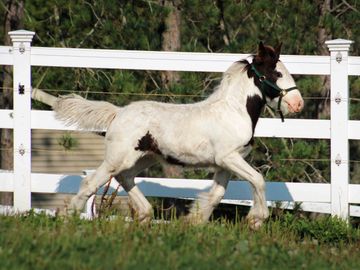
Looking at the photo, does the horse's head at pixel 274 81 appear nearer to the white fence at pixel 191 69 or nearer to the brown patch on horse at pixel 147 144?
the white fence at pixel 191 69

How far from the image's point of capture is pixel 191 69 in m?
10.3

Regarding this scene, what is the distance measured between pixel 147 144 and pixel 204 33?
6.14 m

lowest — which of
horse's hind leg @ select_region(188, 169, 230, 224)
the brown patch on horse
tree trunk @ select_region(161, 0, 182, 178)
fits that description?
horse's hind leg @ select_region(188, 169, 230, 224)

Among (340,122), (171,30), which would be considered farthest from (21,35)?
(171,30)

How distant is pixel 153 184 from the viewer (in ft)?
34.4

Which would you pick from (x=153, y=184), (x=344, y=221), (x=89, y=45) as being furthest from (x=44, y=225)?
(x=89, y=45)

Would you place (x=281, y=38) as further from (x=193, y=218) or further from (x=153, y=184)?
(x=193, y=218)

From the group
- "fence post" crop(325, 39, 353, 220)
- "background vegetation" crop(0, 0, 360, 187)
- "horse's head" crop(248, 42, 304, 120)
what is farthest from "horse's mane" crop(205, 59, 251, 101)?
"background vegetation" crop(0, 0, 360, 187)

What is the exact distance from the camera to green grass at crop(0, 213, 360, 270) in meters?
6.78

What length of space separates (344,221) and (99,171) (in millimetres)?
2473

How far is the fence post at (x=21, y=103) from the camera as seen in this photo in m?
10.1

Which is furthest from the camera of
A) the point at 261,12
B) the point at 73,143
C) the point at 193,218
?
the point at 261,12

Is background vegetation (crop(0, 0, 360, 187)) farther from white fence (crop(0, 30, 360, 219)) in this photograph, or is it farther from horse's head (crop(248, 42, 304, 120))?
horse's head (crop(248, 42, 304, 120))

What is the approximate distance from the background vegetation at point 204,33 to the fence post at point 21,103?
2981mm
